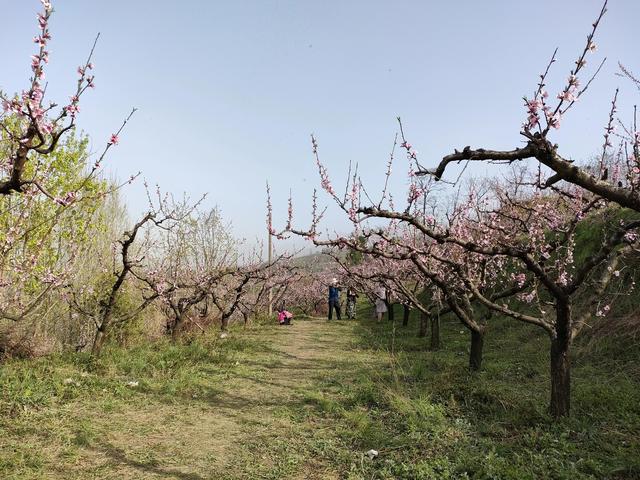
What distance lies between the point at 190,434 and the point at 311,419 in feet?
5.49

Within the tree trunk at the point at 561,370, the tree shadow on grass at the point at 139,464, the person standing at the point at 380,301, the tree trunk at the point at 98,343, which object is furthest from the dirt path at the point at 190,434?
the person standing at the point at 380,301

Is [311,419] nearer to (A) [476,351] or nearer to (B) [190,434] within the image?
(B) [190,434]

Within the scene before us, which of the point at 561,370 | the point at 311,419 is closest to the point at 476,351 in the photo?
the point at 561,370

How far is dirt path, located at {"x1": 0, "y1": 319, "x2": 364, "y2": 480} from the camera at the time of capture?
14.7ft

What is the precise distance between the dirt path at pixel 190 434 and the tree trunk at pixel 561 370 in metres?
2.89

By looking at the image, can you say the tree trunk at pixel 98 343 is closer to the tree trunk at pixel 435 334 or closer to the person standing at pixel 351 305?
the tree trunk at pixel 435 334

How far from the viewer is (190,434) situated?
5.55m

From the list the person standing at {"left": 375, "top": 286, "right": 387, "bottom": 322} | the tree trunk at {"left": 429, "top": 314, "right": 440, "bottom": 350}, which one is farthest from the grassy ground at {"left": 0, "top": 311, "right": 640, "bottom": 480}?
the person standing at {"left": 375, "top": 286, "right": 387, "bottom": 322}

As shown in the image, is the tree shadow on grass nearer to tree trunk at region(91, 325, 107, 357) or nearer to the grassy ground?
the grassy ground

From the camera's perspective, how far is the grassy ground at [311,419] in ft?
14.4

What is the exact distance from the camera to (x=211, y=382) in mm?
8062

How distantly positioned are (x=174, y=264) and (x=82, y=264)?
183 inches

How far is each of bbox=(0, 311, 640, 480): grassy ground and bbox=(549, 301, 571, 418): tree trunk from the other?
0.21m

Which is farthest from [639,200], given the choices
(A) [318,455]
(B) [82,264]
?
(B) [82,264]
